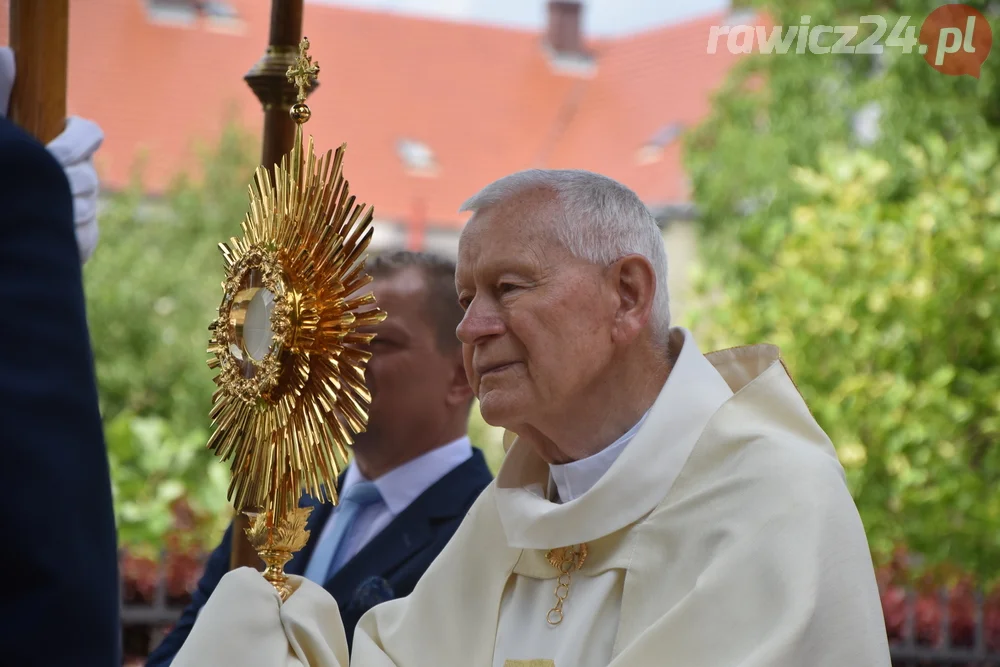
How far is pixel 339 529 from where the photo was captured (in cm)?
367

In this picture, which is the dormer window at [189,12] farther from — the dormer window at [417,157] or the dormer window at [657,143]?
the dormer window at [657,143]

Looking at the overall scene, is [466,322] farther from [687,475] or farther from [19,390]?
[19,390]

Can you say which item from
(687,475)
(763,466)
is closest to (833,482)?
(763,466)

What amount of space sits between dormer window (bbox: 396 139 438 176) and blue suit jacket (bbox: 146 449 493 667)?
89.2 feet

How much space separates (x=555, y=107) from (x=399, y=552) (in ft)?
104

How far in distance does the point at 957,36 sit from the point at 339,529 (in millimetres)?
8473

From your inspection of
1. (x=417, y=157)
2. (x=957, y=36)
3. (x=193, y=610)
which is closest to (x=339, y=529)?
(x=193, y=610)

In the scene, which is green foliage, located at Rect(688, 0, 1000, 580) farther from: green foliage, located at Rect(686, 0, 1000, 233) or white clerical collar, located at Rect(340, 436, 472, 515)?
green foliage, located at Rect(686, 0, 1000, 233)

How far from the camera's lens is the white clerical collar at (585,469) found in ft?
8.69

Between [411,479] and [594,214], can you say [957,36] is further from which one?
[594,214]

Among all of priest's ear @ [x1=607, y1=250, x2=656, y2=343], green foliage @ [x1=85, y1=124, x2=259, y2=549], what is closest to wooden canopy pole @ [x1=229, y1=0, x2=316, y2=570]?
priest's ear @ [x1=607, y1=250, x2=656, y2=343]

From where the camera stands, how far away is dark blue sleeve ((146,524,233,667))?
11.4ft

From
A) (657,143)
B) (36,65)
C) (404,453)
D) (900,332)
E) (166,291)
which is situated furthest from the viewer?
(657,143)

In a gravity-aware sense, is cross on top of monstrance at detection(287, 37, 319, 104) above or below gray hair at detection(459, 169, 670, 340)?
above
